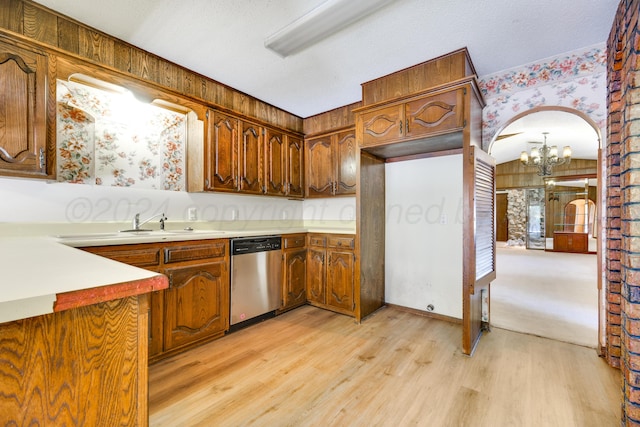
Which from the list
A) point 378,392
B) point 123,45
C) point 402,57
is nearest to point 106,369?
point 378,392

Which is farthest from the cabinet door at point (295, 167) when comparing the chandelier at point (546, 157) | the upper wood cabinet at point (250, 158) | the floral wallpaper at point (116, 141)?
the chandelier at point (546, 157)

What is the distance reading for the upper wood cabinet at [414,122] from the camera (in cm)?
233

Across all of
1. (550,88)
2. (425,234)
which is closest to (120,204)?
(425,234)

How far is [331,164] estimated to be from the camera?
360 cm

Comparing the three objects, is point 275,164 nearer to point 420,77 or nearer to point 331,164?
point 331,164

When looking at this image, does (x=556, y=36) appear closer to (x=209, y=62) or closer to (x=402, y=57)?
(x=402, y=57)

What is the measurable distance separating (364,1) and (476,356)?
266cm

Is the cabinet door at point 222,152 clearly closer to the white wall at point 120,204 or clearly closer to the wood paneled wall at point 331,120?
the white wall at point 120,204

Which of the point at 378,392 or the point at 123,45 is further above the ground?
the point at 123,45

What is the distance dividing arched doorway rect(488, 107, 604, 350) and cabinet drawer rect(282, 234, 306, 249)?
217cm

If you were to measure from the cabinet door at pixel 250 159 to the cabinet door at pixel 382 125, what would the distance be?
1192 mm

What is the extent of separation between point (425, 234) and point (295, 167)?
1824mm

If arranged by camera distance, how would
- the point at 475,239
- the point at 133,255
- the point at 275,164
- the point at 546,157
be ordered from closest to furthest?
the point at 133,255, the point at 475,239, the point at 275,164, the point at 546,157

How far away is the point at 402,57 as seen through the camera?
2.50 metres
